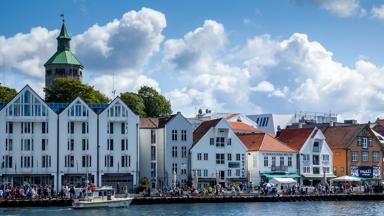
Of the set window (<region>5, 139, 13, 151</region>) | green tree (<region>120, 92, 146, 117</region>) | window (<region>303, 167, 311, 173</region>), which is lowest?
window (<region>303, 167, 311, 173</region>)

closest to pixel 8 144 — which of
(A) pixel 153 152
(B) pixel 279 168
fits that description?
(A) pixel 153 152

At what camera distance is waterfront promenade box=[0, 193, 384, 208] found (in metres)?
80.1

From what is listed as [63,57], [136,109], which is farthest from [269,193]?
[63,57]

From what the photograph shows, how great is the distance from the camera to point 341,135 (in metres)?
118

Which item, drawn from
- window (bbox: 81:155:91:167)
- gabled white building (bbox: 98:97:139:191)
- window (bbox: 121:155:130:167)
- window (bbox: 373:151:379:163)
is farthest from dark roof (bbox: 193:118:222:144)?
window (bbox: 373:151:379:163)

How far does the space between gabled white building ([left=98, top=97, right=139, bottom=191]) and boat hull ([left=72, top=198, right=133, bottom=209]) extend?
15.8 m

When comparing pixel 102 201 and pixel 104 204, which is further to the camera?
pixel 104 204

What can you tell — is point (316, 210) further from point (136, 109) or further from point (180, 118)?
point (136, 109)

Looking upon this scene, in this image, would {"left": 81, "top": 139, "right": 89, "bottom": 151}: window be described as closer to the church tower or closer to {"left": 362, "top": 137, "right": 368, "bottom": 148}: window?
{"left": 362, "top": 137, "right": 368, "bottom": 148}: window

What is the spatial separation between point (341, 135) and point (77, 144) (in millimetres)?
41613

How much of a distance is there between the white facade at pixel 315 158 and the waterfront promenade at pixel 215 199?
1464 centimetres

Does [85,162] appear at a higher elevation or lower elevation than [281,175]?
higher

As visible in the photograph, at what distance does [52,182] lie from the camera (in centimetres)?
9362

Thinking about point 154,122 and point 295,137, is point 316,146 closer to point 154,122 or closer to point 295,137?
point 295,137
